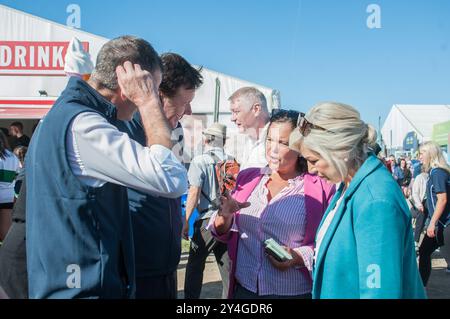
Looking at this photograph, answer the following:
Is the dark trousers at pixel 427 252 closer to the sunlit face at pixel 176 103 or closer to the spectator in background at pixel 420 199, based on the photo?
the spectator in background at pixel 420 199

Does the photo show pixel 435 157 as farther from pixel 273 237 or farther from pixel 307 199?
pixel 273 237

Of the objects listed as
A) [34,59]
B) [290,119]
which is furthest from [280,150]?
[34,59]

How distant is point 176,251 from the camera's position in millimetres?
2236

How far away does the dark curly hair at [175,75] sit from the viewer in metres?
2.44

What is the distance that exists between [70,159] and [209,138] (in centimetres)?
346

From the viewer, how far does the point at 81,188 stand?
1.45 metres

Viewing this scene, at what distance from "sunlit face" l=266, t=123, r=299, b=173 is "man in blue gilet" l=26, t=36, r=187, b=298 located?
1044 mm

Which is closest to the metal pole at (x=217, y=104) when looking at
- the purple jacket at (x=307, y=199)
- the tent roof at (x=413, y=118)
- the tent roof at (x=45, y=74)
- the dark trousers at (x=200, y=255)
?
the tent roof at (x=45, y=74)

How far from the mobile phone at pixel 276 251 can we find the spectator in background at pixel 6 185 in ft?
13.3

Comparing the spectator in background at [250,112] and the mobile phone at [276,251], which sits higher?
the spectator in background at [250,112]

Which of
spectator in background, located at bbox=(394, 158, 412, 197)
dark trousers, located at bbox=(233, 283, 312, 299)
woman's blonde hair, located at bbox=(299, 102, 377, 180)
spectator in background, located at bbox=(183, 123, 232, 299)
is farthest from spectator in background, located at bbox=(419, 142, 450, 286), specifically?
spectator in background, located at bbox=(394, 158, 412, 197)
